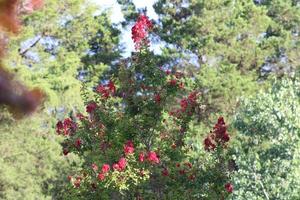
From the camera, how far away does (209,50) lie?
22906 mm

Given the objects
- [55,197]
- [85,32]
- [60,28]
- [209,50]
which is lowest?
[55,197]

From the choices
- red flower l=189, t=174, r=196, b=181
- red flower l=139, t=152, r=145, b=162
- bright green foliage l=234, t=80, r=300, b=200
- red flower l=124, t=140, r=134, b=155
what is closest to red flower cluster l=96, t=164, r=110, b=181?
red flower l=124, t=140, r=134, b=155

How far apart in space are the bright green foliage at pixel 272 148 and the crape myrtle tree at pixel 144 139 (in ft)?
3.99

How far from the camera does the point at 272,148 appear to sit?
6828 millimetres

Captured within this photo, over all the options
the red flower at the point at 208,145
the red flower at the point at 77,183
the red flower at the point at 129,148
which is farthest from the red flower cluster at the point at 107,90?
the red flower at the point at 208,145

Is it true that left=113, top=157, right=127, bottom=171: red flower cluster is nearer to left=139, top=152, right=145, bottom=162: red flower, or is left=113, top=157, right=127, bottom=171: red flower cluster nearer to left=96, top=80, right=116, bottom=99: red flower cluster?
left=139, top=152, right=145, bottom=162: red flower

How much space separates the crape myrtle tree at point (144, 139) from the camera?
827 cm

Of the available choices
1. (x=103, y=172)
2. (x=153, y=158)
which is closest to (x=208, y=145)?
(x=153, y=158)

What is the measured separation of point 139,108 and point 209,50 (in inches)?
579

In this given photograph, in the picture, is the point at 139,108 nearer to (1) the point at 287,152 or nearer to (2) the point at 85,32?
(1) the point at 287,152

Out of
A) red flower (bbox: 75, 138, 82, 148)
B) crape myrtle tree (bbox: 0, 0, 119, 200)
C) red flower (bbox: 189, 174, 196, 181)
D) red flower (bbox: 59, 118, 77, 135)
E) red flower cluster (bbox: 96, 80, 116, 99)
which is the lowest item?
red flower (bbox: 189, 174, 196, 181)

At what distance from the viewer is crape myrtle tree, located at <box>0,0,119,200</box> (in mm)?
16547

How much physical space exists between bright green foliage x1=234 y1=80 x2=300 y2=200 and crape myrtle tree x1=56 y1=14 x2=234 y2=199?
1.22m

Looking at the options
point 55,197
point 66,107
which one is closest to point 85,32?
point 66,107
